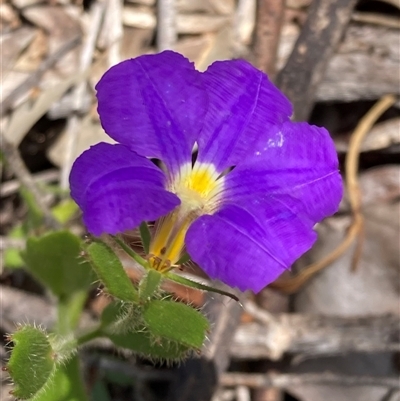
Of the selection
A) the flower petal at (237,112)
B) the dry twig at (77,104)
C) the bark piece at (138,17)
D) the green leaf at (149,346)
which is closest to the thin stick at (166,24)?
the bark piece at (138,17)

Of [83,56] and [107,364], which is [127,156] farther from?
[83,56]

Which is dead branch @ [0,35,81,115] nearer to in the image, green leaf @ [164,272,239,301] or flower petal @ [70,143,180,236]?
flower petal @ [70,143,180,236]

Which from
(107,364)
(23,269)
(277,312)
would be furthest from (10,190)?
(277,312)

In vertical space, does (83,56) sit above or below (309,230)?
below

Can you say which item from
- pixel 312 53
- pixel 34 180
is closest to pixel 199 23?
pixel 312 53

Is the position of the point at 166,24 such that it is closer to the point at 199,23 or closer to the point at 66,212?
the point at 199,23

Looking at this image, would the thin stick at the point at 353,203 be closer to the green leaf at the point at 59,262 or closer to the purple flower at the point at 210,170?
the green leaf at the point at 59,262
